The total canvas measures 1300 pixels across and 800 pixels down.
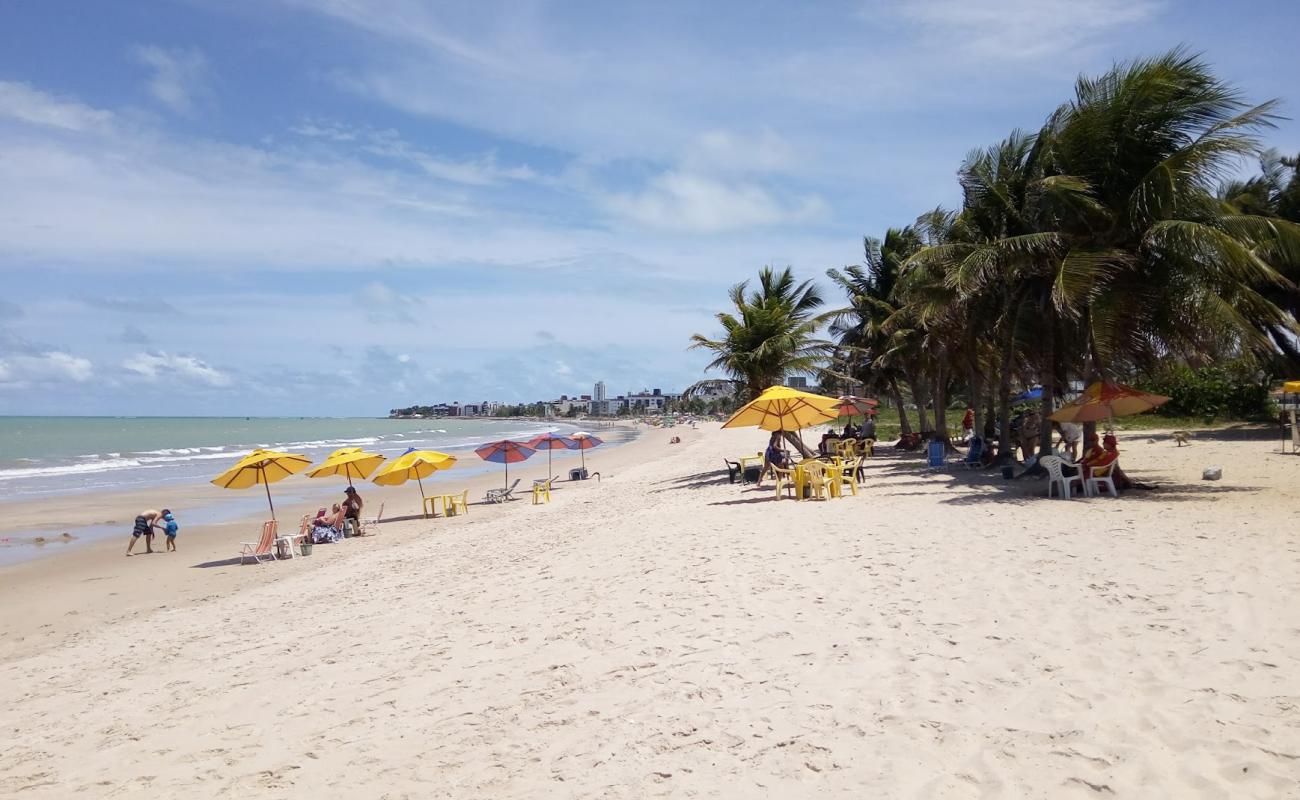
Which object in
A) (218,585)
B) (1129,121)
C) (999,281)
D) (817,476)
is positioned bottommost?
(218,585)

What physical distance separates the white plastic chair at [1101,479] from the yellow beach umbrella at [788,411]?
432 cm

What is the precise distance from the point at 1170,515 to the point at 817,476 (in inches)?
190

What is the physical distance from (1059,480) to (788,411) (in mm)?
4768

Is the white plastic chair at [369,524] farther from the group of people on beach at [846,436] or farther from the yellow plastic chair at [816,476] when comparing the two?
the group of people on beach at [846,436]

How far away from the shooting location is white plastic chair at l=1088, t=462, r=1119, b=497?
11406 mm

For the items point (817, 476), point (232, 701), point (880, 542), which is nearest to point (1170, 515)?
point (880, 542)

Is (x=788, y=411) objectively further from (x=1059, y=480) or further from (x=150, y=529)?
(x=150, y=529)

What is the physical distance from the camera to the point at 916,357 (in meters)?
23.3

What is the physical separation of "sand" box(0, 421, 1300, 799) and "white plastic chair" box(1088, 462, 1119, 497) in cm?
167

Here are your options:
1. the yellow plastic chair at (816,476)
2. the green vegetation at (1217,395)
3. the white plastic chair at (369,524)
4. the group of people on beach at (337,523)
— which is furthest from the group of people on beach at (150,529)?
the green vegetation at (1217,395)

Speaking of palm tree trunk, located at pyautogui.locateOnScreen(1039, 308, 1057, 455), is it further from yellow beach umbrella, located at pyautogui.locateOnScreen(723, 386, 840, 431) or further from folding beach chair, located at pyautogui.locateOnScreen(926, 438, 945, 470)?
yellow beach umbrella, located at pyautogui.locateOnScreen(723, 386, 840, 431)

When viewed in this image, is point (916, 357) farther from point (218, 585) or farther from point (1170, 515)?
point (218, 585)

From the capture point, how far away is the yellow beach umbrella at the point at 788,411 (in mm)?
14766

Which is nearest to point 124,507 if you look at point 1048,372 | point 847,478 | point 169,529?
point 169,529
